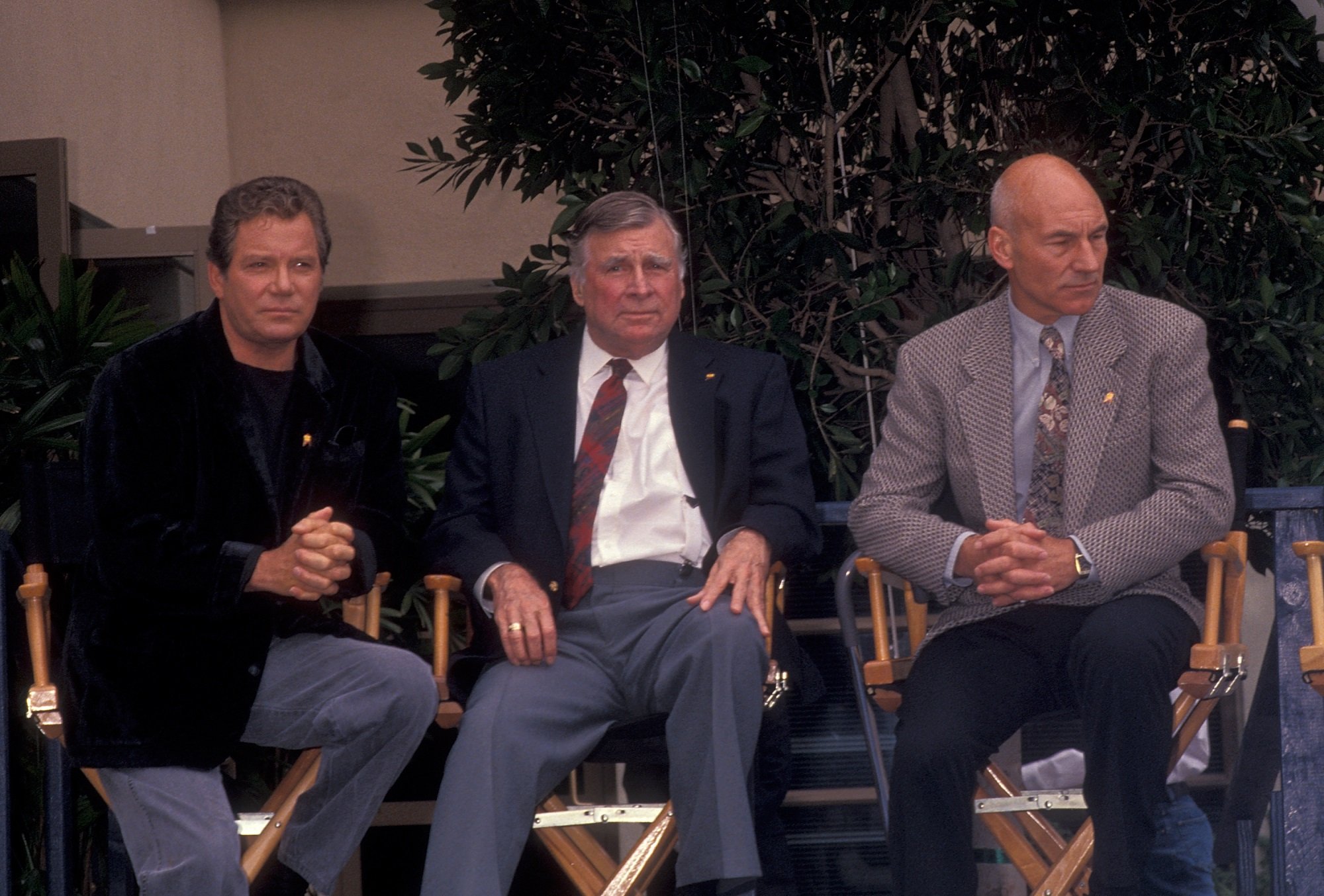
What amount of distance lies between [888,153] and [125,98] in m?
2.50

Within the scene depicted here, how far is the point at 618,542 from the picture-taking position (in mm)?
2840

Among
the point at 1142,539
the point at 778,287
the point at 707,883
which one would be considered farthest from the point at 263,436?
the point at 1142,539

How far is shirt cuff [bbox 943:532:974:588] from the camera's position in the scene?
2.76 m

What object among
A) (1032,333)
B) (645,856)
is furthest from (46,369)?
(1032,333)

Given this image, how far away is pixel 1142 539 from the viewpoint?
8.77 ft

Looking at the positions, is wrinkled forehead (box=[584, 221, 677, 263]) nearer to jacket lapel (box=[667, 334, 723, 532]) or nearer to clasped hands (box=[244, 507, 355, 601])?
jacket lapel (box=[667, 334, 723, 532])

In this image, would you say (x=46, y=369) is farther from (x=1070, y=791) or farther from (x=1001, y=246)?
(x=1070, y=791)

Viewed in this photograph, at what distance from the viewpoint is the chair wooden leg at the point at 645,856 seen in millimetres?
2617

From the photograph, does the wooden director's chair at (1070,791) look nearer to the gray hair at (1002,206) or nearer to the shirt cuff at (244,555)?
the gray hair at (1002,206)

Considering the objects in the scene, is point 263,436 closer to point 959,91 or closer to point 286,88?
point 959,91

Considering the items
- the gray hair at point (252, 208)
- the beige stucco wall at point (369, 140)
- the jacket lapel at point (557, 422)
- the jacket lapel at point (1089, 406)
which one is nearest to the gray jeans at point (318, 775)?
the jacket lapel at point (557, 422)

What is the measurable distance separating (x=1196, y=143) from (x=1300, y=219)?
27 centimetres

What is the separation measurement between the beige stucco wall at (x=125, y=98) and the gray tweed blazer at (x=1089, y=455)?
2.69m

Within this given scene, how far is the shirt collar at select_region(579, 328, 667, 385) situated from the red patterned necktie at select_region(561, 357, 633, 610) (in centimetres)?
3
